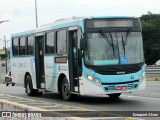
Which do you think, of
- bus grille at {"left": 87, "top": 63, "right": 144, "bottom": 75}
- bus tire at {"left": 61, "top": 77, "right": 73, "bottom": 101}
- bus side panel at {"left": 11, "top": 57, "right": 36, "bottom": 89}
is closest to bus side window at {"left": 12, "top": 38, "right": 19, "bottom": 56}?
bus side panel at {"left": 11, "top": 57, "right": 36, "bottom": 89}

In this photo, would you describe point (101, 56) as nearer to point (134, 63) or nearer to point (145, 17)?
point (134, 63)

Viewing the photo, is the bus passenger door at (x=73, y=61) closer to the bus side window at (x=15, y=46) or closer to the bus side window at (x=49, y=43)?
the bus side window at (x=49, y=43)

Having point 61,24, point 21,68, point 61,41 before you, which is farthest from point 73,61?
point 21,68

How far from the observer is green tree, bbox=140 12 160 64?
9050 cm

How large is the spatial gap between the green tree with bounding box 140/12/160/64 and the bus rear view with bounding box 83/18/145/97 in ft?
245

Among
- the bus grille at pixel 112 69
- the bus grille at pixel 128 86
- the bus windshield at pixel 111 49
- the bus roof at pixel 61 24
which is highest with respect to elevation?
the bus roof at pixel 61 24

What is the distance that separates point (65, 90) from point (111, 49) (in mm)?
2787

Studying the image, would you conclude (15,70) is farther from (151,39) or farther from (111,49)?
(151,39)

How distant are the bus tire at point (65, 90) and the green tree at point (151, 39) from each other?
73.6m

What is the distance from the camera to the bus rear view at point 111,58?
50.3ft

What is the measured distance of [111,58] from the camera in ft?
50.6

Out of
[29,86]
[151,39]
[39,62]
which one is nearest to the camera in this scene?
[39,62]

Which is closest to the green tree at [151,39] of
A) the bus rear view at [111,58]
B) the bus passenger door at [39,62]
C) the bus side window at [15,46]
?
the bus side window at [15,46]

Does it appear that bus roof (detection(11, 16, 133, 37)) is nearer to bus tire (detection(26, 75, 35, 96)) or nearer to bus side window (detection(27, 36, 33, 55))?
bus side window (detection(27, 36, 33, 55))
